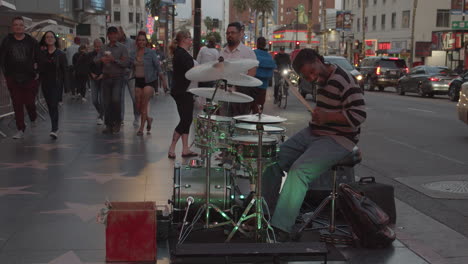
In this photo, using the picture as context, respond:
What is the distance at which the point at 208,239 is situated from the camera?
5.60 m

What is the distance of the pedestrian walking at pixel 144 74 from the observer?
1248cm

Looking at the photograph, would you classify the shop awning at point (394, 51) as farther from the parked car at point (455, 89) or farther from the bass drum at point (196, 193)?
the bass drum at point (196, 193)

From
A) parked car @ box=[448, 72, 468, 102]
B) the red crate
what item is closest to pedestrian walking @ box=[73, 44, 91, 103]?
the red crate

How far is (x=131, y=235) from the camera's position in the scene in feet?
16.5

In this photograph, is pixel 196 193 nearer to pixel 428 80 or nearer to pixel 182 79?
pixel 182 79

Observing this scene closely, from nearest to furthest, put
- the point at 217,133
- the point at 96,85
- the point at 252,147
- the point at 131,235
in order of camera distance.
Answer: the point at 131,235 → the point at 252,147 → the point at 217,133 → the point at 96,85

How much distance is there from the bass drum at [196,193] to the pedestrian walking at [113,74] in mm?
6742

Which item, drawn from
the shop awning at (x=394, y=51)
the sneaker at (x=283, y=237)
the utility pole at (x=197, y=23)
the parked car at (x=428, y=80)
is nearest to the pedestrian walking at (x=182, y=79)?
the sneaker at (x=283, y=237)

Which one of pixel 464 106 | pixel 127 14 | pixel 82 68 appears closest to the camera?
pixel 464 106

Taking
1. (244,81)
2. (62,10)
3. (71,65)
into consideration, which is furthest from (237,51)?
(62,10)

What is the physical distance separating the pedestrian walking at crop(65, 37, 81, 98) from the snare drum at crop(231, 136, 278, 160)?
18.0 meters

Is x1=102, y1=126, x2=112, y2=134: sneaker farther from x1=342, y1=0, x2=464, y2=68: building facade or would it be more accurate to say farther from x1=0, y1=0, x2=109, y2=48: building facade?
x1=342, y1=0, x2=464, y2=68: building facade

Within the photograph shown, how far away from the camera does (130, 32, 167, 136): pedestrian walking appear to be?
12.5m

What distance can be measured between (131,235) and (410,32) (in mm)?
58667
